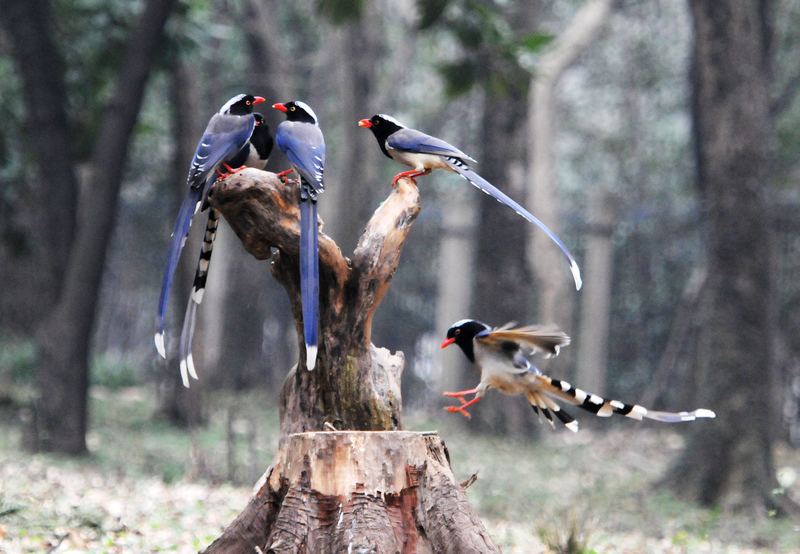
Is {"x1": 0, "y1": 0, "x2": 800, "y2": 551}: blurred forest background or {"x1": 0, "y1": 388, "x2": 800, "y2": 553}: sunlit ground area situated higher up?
{"x1": 0, "y1": 0, "x2": 800, "y2": 551}: blurred forest background

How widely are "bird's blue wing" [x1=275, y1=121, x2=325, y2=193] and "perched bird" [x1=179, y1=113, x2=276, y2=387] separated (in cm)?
24

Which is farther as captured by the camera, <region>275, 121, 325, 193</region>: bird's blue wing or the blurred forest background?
the blurred forest background

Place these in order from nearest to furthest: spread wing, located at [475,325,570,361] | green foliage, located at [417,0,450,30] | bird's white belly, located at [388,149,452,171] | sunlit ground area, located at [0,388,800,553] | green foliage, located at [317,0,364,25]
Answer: spread wing, located at [475,325,570,361] → bird's white belly, located at [388,149,452,171] → sunlit ground area, located at [0,388,800,553] → green foliage, located at [317,0,364,25] → green foliage, located at [417,0,450,30]

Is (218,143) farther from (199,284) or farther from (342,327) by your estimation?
(342,327)

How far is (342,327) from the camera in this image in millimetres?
4285

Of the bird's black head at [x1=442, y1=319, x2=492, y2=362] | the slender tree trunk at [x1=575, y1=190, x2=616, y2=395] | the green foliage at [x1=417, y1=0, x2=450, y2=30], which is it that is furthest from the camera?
the slender tree trunk at [x1=575, y1=190, x2=616, y2=395]

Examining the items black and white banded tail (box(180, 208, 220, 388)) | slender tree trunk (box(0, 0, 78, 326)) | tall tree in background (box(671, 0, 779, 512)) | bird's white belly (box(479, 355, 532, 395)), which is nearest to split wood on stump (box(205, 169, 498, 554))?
black and white banded tail (box(180, 208, 220, 388))

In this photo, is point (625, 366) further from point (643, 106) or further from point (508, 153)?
point (643, 106)

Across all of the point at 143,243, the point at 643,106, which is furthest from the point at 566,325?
the point at 643,106

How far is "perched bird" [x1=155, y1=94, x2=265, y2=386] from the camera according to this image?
4258 millimetres

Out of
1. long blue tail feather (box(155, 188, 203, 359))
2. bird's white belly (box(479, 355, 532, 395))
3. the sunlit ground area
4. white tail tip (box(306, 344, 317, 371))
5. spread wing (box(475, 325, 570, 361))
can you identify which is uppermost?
long blue tail feather (box(155, 188, 203, 359))

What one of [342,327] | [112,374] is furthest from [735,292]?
[112,374]

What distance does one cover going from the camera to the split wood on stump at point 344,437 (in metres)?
3.77

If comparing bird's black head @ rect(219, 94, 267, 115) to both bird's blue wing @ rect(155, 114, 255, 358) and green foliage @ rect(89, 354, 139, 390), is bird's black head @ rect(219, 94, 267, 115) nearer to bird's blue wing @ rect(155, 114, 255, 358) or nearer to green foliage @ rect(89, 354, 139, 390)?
bird's blue wing @ rect(155, 114, 255, 358)
